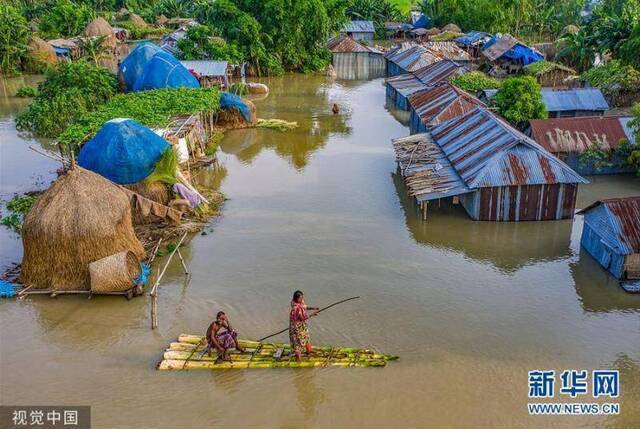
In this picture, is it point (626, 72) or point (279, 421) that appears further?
point (626, 72)

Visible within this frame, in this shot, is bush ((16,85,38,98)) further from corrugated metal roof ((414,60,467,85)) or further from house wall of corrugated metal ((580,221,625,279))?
house wall of corrugated metal ((580,221,625,279))

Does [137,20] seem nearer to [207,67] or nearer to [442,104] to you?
[207,67]

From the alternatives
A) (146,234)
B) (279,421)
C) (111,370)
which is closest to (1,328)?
(111,370)

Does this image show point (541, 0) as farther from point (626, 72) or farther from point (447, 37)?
point (626, 72)

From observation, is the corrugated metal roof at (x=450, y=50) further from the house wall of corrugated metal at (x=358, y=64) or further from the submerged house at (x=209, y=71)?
the submerged house at (x=209, y=71)

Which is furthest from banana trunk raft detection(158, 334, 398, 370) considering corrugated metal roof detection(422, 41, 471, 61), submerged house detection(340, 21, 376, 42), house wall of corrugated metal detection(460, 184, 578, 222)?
submerged house detection(340, 21, 376, 42)
